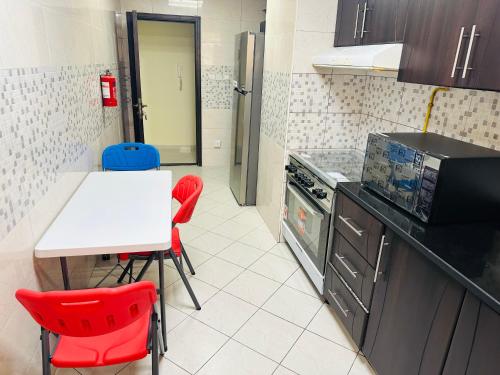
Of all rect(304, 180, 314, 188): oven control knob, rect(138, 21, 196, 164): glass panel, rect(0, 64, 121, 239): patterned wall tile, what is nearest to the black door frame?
rect(138, 21, 196, 164): glass panel

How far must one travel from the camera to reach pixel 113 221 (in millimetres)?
1596

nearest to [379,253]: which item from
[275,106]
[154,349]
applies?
[154,349]

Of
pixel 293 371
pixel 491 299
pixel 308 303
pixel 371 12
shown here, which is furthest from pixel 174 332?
pixel 371 12

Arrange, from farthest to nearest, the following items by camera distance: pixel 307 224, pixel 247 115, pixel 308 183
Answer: pixel 247 115
pixel 307 224
pixel 308 183

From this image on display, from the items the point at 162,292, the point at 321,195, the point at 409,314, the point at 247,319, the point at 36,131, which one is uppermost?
the point at 36,131

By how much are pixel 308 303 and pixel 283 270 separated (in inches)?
15.7

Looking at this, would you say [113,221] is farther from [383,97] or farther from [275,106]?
[383,97]

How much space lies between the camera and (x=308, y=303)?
2270mm

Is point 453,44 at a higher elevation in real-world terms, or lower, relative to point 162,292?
higher

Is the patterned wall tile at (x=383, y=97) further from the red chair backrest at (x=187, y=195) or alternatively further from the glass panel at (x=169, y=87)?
the glass panel at (x=169, y=87)

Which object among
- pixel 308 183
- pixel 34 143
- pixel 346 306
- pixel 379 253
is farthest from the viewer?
pixel 308 183

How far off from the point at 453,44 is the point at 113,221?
5.47 ft

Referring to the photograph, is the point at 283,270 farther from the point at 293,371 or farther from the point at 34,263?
the point at 34,263

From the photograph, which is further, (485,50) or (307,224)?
(307,224)
